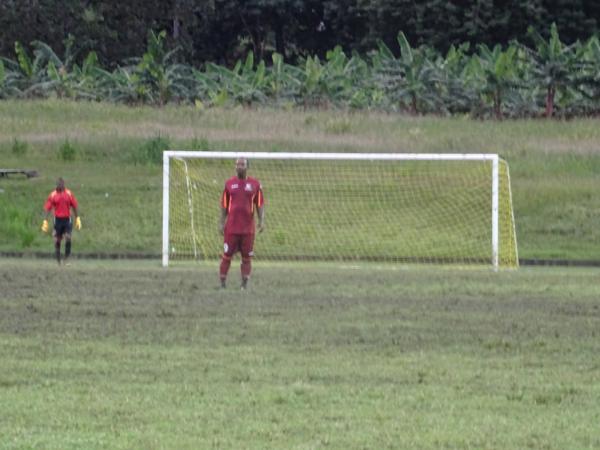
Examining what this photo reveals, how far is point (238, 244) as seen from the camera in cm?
1994

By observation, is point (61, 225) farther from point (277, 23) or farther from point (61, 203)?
point (277, 23)

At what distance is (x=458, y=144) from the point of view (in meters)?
38.9

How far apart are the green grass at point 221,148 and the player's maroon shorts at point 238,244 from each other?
428 inches

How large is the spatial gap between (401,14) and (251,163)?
29987mm

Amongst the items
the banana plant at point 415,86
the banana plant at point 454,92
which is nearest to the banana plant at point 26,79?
the banana plant at point 415,86

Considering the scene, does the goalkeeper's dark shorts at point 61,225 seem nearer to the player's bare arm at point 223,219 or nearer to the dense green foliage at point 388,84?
the player's bare arm at point 223,219

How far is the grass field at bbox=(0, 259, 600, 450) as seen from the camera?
921cm

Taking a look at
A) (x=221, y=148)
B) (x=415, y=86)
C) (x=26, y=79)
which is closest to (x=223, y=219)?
(x=221, y=148)

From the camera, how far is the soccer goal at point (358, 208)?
29.5 m

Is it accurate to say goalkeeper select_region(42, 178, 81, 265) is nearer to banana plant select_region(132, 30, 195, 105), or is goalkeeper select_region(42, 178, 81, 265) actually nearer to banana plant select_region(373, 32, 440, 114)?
→ banana plant select_region(132, 30, 195, 105)

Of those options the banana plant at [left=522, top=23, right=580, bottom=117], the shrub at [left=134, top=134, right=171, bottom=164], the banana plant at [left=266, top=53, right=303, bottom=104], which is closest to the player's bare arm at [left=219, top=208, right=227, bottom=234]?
the shrub at [left=134, top=134, right=171, bottom=164]

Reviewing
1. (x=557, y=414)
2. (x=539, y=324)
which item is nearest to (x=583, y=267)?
(x=539, y=324)

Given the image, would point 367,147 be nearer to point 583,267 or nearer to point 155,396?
point 583,267

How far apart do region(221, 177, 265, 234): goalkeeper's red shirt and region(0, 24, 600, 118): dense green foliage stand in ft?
79.4
